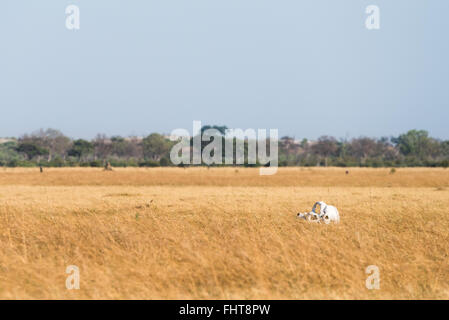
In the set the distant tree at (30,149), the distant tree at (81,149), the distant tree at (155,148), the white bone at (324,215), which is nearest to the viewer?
the white bone at (324,215)

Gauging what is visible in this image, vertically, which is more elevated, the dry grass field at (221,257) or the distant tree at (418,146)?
the distant tree at (418,146)

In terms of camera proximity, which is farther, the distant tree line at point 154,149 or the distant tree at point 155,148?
the distant tree at point 155,148

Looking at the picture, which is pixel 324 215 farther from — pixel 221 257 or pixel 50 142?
pixel 50 142

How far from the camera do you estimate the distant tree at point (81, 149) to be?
318ft

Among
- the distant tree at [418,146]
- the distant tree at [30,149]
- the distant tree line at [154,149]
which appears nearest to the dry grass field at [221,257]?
the distant tree line at [154,149]

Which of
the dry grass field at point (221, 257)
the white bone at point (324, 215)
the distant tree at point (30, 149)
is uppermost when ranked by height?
the distant tree at point (30, 149)

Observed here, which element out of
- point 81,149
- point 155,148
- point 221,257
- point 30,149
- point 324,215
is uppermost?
point 155,148

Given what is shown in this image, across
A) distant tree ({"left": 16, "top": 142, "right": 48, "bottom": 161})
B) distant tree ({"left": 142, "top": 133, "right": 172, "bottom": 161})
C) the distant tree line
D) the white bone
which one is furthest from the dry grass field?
distant tree ({"left": 142, "top": 133, "right": 172, "bottom": 161})

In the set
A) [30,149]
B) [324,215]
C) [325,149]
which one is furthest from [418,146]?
[324,215]

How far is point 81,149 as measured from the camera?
318ft

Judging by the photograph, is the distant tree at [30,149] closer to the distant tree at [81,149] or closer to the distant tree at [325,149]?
the distant tree at [81,149]
